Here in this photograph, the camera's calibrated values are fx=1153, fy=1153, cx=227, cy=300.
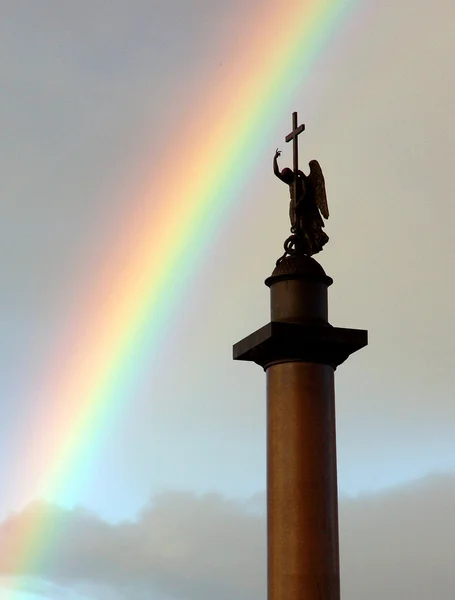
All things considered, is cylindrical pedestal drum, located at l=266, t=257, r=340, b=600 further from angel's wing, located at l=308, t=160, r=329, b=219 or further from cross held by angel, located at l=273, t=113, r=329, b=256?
angel's wing, located at l=308, t=160, r=329, b=219

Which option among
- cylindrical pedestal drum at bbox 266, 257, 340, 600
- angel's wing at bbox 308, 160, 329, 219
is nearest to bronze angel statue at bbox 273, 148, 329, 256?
angel's wing at bbox 308, 160, 329, 219

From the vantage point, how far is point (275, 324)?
58.5ft

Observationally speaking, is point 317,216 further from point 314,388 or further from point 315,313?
point 314,388

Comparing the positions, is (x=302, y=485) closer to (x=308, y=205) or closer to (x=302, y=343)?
(x=302, y=343)

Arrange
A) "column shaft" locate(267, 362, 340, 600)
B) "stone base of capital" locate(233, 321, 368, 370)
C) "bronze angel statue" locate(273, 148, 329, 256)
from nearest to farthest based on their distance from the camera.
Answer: "column shaft" locate(267, 362, 340, 600) → "stone base of capital" locate(233, 321, 368, 370) → "bronze angel statue" locate(273, 148, 329, 256)

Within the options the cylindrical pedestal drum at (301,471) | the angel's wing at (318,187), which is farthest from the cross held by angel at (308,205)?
the cylindrical pedestal drum at (301,471)

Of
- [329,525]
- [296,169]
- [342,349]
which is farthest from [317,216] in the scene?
[329,525]

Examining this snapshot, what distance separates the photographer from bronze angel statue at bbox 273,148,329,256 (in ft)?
63.8

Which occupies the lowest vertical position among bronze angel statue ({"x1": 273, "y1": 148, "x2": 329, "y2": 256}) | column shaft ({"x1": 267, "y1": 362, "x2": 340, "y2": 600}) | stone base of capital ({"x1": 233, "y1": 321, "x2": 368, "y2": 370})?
column shaft ({"x1": 267, "y1": 362, "x2": 340, "y2": 600})

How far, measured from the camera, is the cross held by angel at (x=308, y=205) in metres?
19.5

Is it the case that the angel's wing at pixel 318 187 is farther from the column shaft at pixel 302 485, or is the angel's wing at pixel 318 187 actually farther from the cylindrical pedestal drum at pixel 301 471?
the column shaft at pixel 302 485

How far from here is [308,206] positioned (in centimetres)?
1970

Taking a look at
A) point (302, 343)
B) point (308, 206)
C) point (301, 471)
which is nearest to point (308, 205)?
point (308, 206)

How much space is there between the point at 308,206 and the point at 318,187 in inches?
15.1
